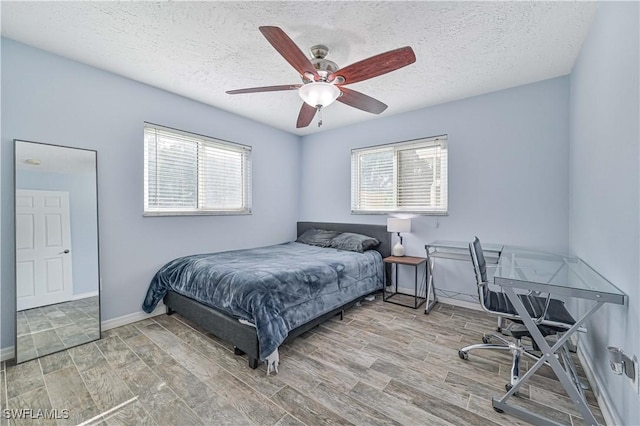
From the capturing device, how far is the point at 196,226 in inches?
136

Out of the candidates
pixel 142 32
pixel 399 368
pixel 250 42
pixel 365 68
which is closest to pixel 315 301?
pixel 399 368

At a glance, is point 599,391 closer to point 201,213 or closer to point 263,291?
point 263,291

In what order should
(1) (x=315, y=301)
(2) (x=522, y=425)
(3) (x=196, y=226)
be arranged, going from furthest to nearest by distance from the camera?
1. (3) (x=196, y=226)
2. (1) (x=315, y=301)
3. (2) (x=522, y=425)

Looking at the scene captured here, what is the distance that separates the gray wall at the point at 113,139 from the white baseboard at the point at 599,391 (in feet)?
12.6

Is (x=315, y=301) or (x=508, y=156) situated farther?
(x=508, y=156)

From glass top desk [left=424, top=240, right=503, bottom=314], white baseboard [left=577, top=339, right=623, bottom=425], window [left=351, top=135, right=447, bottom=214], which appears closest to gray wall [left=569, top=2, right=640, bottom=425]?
white baseboard [left=577, top=339, right=623, bottom=425]

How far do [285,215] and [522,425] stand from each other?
3.93 metres

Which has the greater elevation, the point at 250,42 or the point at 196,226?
the point at 250,42

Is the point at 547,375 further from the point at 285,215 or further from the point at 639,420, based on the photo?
the point at 285,215

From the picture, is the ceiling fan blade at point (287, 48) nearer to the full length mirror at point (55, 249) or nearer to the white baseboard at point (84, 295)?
the full length mirror at point (55, 249)

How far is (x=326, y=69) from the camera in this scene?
2.22 metres

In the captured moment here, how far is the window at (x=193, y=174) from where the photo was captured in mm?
3109

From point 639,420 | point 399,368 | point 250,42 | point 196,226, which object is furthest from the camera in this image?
point 196,226

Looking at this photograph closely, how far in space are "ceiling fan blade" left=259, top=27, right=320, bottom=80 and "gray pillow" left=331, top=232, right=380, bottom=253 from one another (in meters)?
2.32
